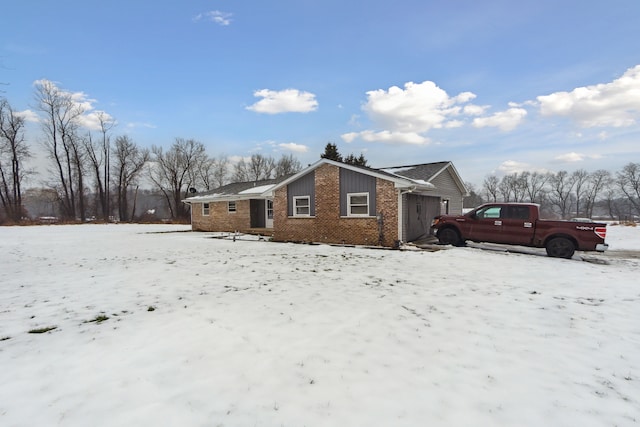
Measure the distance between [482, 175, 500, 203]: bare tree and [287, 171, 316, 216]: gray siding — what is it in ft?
223

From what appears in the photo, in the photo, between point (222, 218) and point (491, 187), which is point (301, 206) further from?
point (491, 187)

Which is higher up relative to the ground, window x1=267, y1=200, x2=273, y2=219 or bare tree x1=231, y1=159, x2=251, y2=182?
bare tree x1=231, y1=159, x2=251, y2=182

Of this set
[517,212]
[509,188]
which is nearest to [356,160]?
[517,212]

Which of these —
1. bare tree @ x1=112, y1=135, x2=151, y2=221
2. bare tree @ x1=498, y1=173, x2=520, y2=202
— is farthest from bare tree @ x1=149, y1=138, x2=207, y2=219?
bare tree @ x1=498, y1=173, x2=520, y2=202

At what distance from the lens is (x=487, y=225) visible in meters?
10.9

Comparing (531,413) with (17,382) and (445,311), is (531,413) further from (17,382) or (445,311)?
(17,382)

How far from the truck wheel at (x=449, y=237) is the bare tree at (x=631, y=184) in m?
64.3

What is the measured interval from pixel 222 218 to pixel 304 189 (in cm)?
1038

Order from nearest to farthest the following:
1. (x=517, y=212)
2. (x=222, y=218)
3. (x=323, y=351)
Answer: (x=323, y=351) → (x=517, y=212) → (x=222, y=218)

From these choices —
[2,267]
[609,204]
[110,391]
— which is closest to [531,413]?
[110,391]

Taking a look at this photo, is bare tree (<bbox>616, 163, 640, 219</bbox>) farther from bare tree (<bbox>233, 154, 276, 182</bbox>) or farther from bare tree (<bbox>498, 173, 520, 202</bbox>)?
bare tree (<bbox>233, 154, 276, 182</bbox>)

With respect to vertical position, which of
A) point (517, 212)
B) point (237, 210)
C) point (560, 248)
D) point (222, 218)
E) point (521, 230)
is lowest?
point (560, 248)

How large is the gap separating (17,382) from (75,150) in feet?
165

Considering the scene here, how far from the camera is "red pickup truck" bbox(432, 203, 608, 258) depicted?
30.4ft
